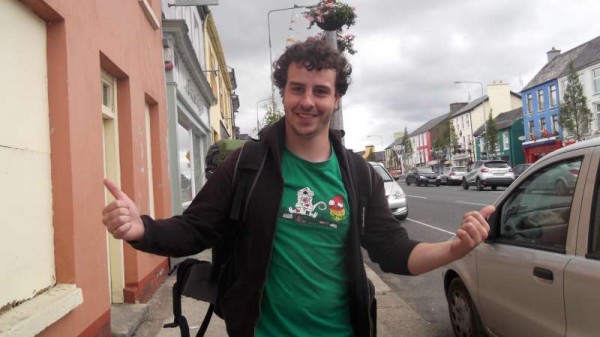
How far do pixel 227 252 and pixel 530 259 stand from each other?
2.00 metres

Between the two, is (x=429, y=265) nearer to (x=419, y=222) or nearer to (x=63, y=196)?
(x=63, y=196)

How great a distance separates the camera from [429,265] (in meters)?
2.00

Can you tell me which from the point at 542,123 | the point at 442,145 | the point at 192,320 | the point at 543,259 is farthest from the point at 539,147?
the point at 543,259

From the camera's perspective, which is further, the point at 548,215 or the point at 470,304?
the point at 470,304

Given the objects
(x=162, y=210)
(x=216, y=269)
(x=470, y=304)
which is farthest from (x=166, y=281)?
(x=216, y=269)

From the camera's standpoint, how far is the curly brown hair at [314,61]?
2031 mm

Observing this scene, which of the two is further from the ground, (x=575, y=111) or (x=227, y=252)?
(x=575, y=111)

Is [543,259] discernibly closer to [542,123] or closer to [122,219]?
[122,219]

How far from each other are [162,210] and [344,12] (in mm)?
4006

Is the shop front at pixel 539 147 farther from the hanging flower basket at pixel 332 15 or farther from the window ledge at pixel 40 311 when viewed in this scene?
the window ledge at pixel 40 311

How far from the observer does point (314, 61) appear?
79.7 inches

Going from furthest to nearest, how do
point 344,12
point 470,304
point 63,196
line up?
point 344,12
point 470,304
point 63,196

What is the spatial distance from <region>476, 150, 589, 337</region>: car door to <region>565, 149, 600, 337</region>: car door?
0.05m

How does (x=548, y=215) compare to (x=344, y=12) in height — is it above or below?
below
